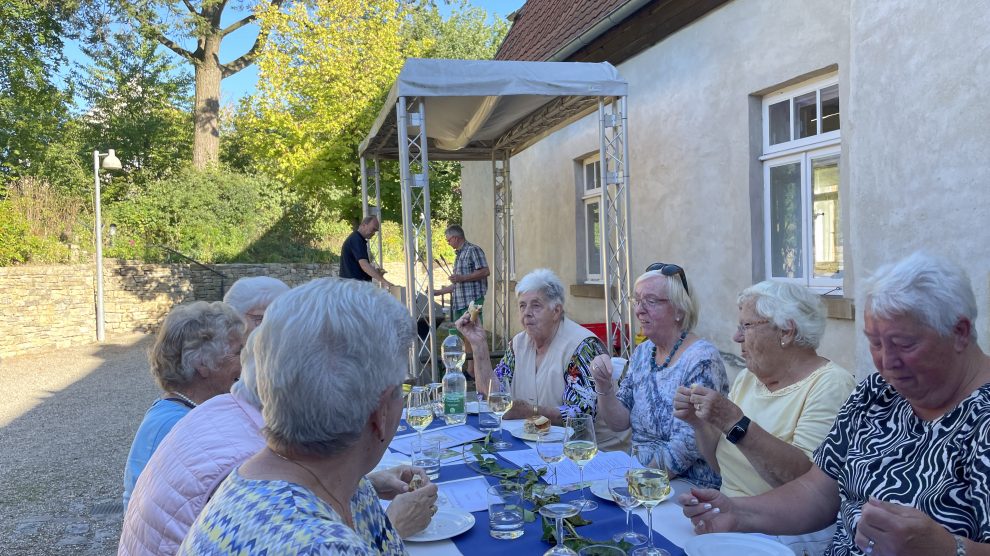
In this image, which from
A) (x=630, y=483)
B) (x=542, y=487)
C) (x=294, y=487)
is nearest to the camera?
(x=294, y=487)

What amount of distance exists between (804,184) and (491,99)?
10.1 ft

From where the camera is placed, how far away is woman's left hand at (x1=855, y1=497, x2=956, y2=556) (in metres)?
1.50

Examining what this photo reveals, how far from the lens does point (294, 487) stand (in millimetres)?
1092

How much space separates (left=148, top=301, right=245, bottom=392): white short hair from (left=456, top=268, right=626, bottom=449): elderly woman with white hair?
1.44m

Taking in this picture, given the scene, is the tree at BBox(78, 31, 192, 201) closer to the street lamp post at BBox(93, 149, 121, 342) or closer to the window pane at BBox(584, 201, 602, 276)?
the street lamp post at BBox(93, 149, 121, 342)

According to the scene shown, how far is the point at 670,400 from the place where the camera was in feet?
9.41

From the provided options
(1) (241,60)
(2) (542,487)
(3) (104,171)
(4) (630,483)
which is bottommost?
(2) (542,487)

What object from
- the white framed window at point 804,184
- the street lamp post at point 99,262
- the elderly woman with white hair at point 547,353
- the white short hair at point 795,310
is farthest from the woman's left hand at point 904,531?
the street lamp post at point 99,262

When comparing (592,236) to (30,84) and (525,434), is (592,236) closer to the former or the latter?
(525,434)

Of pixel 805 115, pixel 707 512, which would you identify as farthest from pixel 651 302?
pixel 805 115

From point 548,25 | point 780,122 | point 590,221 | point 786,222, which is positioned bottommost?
point 786,222

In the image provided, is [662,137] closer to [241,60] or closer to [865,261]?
[865,261]

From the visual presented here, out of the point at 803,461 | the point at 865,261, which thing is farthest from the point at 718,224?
the point at 803,461

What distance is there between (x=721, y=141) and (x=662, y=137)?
963 mm
